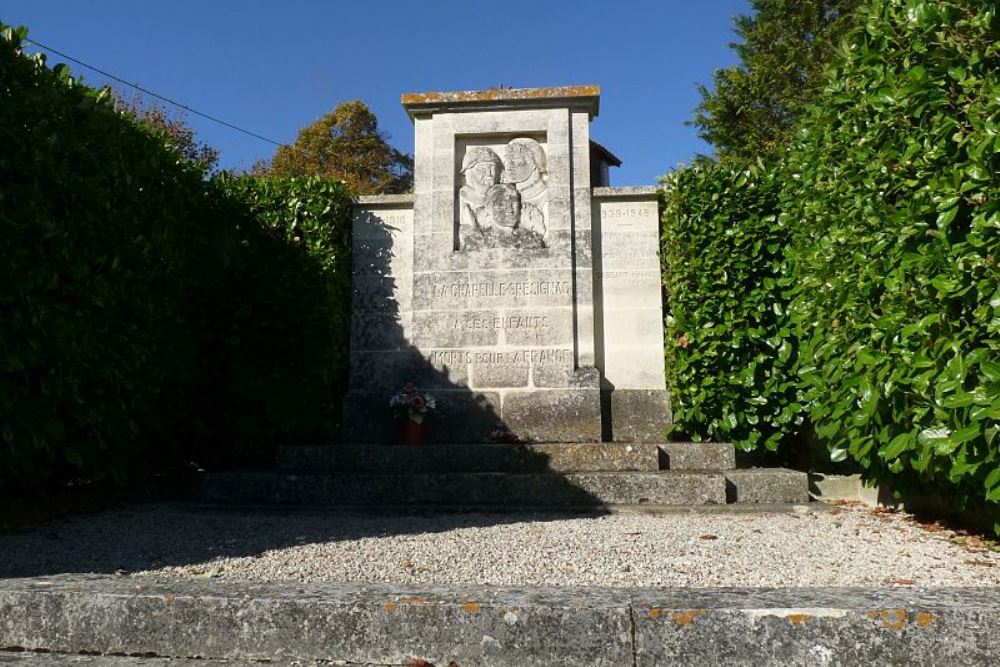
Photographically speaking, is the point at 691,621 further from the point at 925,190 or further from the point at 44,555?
the point at 44,555

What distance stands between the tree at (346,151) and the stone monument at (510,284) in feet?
66.4

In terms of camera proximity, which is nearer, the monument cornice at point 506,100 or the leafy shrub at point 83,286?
the leafy shrub at point 83,286

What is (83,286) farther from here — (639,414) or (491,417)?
(639,414)

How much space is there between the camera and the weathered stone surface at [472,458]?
5.63 m

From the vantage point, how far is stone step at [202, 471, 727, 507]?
5211mm

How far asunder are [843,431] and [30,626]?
443cm

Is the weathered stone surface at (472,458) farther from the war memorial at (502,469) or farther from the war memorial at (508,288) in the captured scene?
the war memorial at (508,288)

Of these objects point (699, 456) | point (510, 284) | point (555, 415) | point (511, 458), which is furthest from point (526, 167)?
point (699, 456)

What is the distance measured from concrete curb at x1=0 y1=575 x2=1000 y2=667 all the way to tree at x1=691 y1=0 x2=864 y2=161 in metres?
16.9

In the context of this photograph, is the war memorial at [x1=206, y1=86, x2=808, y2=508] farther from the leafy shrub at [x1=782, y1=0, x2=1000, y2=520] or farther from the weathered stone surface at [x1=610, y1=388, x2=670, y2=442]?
the leafy shrub at [x1=782, y1=0, x2=1000, y2=520]

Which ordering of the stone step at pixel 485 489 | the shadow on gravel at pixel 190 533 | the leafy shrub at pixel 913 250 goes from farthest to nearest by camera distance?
the stone step at pixel 485 489, the shadow on gravel at pixel 190 533, the leafy shrub at pixel 913 250

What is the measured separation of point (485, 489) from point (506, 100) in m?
3.94

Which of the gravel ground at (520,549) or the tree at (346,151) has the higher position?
the tree at (346,151)

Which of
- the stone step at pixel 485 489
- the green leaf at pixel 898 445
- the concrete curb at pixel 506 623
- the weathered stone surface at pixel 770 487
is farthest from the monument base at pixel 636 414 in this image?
the concrete curb at pixel 506 623
